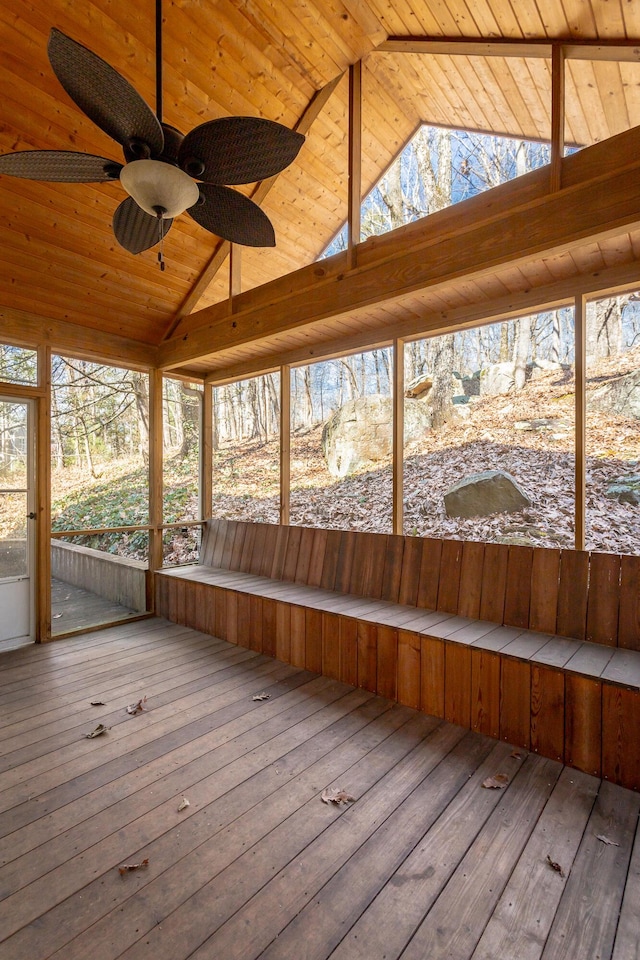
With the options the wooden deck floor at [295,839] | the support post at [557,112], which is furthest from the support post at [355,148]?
the wooden deck floor at [295,839]

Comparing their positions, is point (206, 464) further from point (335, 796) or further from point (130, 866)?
point (130, 866)

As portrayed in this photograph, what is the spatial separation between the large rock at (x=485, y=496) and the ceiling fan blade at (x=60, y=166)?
10.7 ft

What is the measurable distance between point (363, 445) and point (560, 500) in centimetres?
205

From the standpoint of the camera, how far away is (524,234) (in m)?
2.52

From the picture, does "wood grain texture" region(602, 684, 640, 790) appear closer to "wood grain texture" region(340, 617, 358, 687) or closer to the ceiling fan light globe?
"wood grain texture" region(340, 617, 358, 687)

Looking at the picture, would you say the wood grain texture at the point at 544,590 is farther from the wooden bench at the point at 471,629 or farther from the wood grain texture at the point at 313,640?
the wood grain texture at the point at 313,640

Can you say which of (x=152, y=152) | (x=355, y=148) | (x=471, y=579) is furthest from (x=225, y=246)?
(x=471, y=579)

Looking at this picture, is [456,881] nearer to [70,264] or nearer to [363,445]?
[363,445]

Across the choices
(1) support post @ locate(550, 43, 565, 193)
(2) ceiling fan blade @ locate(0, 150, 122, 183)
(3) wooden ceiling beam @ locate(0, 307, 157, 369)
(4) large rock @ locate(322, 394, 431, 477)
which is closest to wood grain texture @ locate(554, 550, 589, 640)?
(1) support post @ locate(550, 43, 565, 193)

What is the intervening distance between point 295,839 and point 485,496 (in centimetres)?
287

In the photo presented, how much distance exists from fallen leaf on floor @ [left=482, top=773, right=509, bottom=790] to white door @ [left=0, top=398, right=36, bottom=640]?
3778 mm

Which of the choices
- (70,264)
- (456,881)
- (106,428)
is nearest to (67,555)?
(106,428)

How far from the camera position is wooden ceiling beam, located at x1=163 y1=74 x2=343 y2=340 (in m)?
3.62

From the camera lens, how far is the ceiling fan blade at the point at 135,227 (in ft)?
7.24
